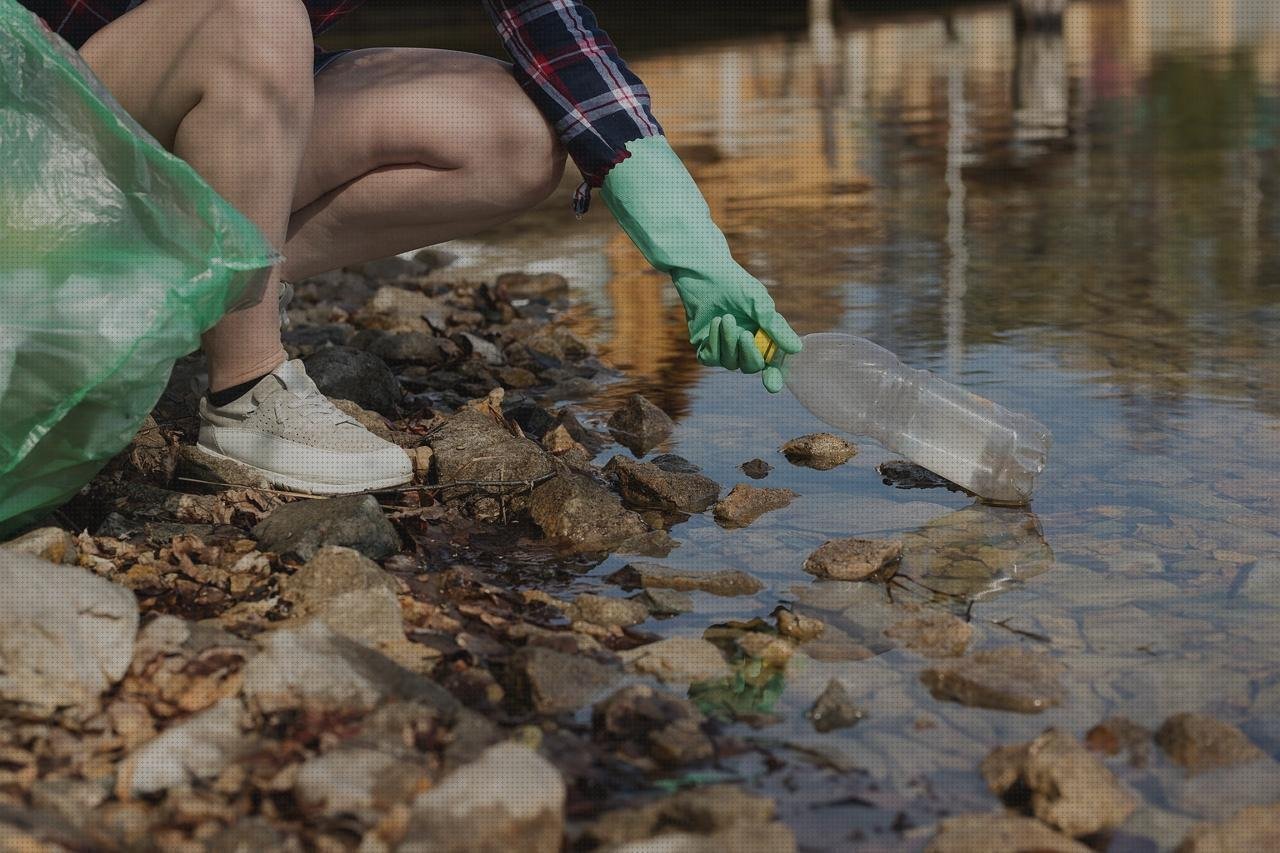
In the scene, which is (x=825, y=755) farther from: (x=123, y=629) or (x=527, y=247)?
(x=527, y=247)

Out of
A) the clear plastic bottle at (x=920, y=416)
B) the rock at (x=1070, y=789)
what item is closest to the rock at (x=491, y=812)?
the rock at (x=1070, y=789)

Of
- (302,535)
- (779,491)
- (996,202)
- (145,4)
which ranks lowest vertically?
(996,202)

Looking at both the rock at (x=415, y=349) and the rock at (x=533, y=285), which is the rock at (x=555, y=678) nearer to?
the rock at (x=415, y=349)

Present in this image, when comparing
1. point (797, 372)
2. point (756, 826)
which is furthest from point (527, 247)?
point (756, 826)

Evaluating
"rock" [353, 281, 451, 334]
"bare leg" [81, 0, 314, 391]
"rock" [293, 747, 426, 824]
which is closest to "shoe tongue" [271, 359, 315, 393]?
"bare leg" [81, 0, 314, 391]

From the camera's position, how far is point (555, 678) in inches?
80.3

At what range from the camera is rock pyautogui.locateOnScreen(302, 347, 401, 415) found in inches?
136

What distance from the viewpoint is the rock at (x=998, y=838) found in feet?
5.41

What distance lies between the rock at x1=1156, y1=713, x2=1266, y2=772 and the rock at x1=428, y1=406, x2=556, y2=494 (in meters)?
1.32

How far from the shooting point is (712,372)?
12.9ft

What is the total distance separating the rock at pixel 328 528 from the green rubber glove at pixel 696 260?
0.73m

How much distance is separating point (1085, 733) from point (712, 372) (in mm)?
2109

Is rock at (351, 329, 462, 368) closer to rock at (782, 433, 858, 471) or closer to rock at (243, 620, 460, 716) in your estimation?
rock at (782, 433, 858, 471)

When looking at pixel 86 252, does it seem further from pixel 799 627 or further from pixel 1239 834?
pixel 1239 834
